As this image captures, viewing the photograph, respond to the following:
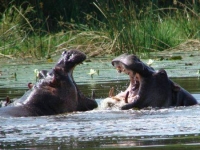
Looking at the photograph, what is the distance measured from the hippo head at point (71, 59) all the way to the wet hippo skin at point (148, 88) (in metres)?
0.26

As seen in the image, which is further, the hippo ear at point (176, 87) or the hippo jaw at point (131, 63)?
the hippo ear at point (176, 87)

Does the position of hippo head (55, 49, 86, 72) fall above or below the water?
above

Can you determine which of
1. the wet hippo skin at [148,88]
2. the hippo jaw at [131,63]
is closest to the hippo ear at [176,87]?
the wet hippo skin at [148,88]

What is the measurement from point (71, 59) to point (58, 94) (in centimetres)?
29

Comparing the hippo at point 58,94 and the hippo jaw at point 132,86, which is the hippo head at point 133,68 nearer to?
the hippo jaw at point 132,86

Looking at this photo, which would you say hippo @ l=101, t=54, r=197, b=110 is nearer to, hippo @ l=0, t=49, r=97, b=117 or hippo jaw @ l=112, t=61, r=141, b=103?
hippo jaw @ l=112, t=61, r=141, b=103

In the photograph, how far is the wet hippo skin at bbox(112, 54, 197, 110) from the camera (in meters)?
5.73

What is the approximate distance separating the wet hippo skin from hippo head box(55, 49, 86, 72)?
0.26 m

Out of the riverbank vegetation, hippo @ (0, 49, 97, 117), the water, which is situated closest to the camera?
the water

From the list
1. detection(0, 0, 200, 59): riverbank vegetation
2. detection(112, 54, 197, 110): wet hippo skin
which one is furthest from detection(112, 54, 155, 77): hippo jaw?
detection(0, 0, 200, 59): riverbank vegetation

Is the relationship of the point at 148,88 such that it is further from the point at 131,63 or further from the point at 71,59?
the point at 71,59

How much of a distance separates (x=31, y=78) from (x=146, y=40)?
3.49 metres

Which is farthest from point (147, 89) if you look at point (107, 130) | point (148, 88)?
point (107, 130)

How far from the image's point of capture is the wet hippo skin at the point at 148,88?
226 inches
